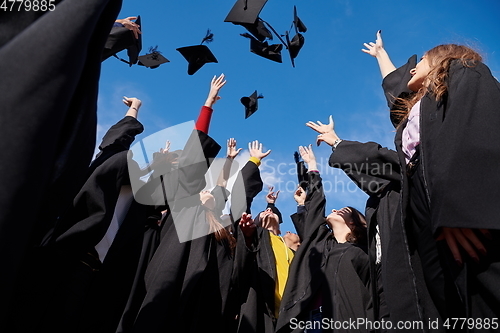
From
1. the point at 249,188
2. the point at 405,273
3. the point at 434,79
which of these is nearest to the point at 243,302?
the point at 249,188

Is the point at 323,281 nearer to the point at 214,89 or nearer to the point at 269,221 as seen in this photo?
the point at 269,221

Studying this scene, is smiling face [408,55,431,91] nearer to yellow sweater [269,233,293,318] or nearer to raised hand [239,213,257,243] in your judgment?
raised hand [239,213,257,243]

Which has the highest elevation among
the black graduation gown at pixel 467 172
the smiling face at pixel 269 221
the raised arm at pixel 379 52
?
the raised arm at pixel 379 52

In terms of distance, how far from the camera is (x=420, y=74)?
2.40 meters

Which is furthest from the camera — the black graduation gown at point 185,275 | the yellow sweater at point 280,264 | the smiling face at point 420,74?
the yellow sweater at point 280,264

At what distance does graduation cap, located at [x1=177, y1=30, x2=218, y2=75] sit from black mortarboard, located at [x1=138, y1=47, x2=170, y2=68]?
27 centimetres

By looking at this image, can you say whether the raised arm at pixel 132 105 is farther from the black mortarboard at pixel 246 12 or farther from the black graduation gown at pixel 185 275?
the black mortarboard at pixel 246 12

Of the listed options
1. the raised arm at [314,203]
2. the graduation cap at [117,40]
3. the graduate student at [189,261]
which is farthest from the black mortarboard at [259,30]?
the graduation cap at [117,40]

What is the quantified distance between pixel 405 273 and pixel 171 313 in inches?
67.6

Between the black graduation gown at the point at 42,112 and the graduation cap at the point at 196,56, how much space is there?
3.56m

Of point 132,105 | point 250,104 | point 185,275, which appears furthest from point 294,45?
point 185,275

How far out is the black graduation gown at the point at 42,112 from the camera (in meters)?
0.94

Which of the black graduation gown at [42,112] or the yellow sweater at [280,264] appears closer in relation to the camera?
the black graduation gown at [42,112]

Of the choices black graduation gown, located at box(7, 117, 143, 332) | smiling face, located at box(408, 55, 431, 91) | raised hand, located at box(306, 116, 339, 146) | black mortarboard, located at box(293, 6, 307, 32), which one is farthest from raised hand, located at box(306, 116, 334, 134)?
black mortarboard, located at box(293, 6, 307, 32)
